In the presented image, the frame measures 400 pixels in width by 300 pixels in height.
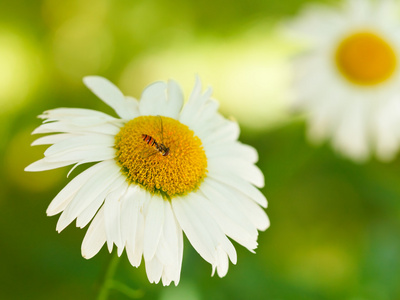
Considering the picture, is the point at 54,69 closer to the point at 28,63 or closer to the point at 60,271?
the point at 28,63

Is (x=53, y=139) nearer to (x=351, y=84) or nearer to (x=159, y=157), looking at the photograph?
(x=159, y=157)

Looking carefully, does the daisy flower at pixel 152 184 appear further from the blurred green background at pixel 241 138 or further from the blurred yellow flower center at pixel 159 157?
the blurred green background at pixel 241 138

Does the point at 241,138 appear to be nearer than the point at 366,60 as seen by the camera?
No

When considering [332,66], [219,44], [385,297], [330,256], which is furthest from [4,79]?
[385,297]

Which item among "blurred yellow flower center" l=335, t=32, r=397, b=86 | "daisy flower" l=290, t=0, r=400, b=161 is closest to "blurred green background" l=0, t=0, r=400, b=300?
"daisy flower" l=290, t=0, r=400, b=161

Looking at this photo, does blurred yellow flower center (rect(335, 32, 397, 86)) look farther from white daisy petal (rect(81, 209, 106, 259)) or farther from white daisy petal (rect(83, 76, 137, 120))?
white daisy petal (rect(81, 209, 106, 259))

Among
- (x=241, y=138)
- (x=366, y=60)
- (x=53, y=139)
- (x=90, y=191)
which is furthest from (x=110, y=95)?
(x=366, y=60)

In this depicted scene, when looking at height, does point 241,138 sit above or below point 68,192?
above
